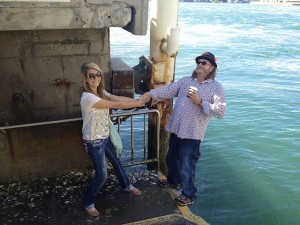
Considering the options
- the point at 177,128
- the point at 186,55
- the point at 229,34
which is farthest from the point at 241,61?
the point at 177,128

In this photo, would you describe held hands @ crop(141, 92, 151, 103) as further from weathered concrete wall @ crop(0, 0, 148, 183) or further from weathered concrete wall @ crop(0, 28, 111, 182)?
weathered concrete wall @ crop(0, 28, 111, 182)

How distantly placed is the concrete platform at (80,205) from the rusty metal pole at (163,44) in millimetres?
1438

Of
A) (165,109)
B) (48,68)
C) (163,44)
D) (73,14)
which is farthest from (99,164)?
(163,44)

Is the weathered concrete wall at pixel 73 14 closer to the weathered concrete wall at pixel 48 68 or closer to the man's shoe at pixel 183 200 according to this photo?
the weathered concrete wall at pixel 48 68

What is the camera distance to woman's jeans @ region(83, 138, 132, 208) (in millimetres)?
4057

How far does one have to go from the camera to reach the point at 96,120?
400 cm

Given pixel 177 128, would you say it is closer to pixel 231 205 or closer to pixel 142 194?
pixel 142 194

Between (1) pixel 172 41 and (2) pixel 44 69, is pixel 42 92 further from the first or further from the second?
(1) pixel 172 41

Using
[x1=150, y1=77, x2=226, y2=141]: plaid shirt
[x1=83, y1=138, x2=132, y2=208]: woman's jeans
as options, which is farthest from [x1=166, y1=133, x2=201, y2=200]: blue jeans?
[x1=83, y1=138, x2=132, y2=208]: woman's jeans

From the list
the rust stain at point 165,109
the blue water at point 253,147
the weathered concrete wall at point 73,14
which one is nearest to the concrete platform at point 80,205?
the rust stain at point 165,109

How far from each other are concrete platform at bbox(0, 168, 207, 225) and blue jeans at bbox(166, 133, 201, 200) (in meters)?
0.25

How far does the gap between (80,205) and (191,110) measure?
2.13 m

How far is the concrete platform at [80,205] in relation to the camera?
13.9 feet

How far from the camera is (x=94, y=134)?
4004 mm
